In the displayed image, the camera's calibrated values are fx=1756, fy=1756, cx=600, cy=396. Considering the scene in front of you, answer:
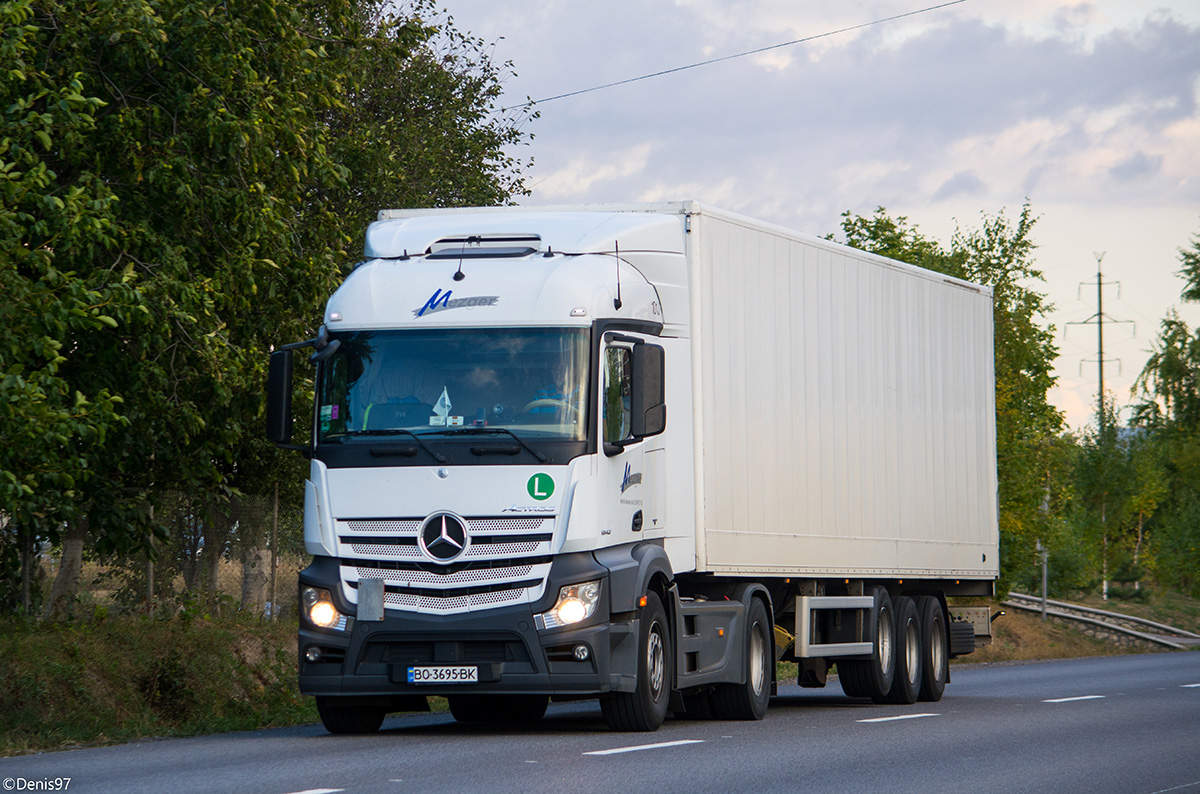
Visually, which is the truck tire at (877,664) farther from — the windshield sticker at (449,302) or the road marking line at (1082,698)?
the windshield sticker at (449,302)

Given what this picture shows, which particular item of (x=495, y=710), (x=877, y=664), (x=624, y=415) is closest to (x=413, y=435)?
(x=624, y=415)

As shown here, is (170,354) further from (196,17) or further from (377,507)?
(377,507)

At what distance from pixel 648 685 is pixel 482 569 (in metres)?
1.67

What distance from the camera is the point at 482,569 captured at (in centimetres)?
1239

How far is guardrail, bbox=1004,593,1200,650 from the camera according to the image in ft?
159

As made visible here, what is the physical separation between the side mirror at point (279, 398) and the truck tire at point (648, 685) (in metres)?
2.99

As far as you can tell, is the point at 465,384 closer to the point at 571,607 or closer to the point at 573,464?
the point at 573,464

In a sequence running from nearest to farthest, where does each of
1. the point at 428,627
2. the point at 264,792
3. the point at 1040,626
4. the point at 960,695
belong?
the point at 264,792 < the point at 428,627 < the point at 960,695 < the point at 1040,626

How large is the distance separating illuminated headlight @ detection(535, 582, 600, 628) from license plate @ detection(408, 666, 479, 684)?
59 centimetres

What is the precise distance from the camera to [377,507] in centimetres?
1253

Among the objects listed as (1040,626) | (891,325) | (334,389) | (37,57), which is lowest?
(1040,626)

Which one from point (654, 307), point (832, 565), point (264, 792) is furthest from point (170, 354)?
point (264, 792)

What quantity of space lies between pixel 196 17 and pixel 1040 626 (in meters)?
36.6

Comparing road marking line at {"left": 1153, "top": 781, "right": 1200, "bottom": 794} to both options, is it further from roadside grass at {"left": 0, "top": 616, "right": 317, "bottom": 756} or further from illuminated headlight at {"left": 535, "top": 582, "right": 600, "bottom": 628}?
roadside grass at {"left": 0, "top": 616, "right": 317, "bottom": 756}
